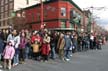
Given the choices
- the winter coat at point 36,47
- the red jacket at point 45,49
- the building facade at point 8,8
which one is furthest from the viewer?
the building facade at point 8,8

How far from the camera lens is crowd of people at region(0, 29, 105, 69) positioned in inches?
601

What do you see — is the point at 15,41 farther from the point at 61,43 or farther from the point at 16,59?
the point at 61,43

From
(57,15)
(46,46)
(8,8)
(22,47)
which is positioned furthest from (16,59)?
(8,8)

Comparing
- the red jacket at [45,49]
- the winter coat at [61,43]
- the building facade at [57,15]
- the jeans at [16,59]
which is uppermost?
the building facade at [57,15]

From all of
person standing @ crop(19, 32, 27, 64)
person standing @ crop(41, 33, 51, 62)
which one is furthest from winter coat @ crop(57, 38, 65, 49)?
person standing @ crop(19, 32, 27, 64)

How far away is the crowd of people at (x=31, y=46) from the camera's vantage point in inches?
601

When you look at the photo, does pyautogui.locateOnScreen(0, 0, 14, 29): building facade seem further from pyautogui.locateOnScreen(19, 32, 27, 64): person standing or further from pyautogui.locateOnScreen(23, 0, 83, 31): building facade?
pyautogui.locateOnScreen(19, 32, 27, 64): person standing

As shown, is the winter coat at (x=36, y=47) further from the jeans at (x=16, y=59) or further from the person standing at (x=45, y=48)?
the jeans at (x=16, y=59)

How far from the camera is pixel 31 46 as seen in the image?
18.6m

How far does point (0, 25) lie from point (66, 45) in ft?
269

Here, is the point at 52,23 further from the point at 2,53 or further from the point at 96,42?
the point at 2,53

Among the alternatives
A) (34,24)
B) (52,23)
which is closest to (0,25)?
(34,24)

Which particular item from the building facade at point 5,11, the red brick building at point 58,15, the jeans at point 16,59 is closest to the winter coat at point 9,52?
the jeans at point 16,59

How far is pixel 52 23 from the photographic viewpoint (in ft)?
217
